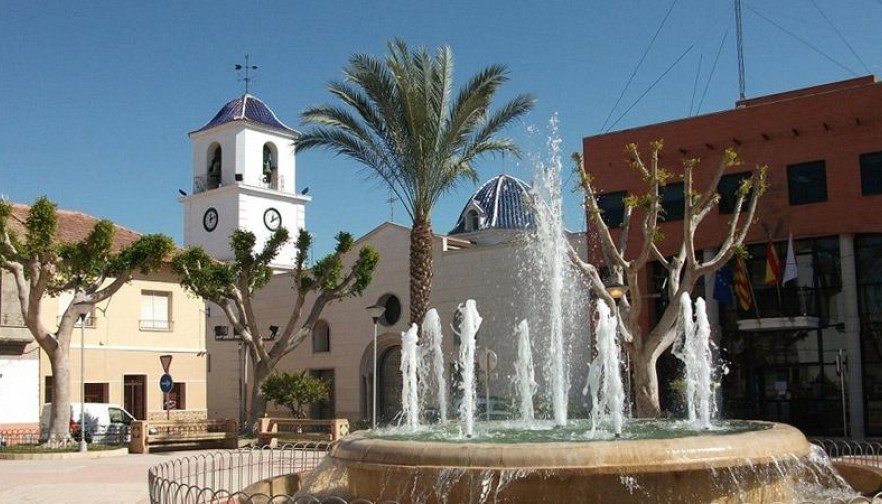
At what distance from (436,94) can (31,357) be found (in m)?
16.1

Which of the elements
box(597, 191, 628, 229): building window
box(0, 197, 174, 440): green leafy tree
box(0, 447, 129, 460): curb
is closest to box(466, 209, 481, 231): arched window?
box(597, 191, 628, 229): building window

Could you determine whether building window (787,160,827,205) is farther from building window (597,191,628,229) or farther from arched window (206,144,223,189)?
arched window (206,144,223,189)

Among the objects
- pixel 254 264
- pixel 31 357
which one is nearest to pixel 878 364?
pixel 254 264

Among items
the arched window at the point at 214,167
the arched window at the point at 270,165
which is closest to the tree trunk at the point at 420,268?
the arched window at the point at 270,165

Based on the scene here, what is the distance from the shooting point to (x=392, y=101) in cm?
2441

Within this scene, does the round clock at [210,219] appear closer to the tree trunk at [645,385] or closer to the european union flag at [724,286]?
the european union flag at [724,286]

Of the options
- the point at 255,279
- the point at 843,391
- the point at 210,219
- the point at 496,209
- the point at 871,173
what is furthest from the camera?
the point at 210,219

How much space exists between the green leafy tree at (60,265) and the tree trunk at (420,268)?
663 centimetres

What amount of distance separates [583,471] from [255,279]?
21513mm

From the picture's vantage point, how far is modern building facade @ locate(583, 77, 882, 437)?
25562mm

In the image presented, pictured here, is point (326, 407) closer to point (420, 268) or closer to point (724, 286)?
point (420, 268)

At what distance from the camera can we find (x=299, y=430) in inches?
1075

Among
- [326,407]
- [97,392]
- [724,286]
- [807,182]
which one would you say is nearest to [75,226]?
[97,392]

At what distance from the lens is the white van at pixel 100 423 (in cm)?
2773
